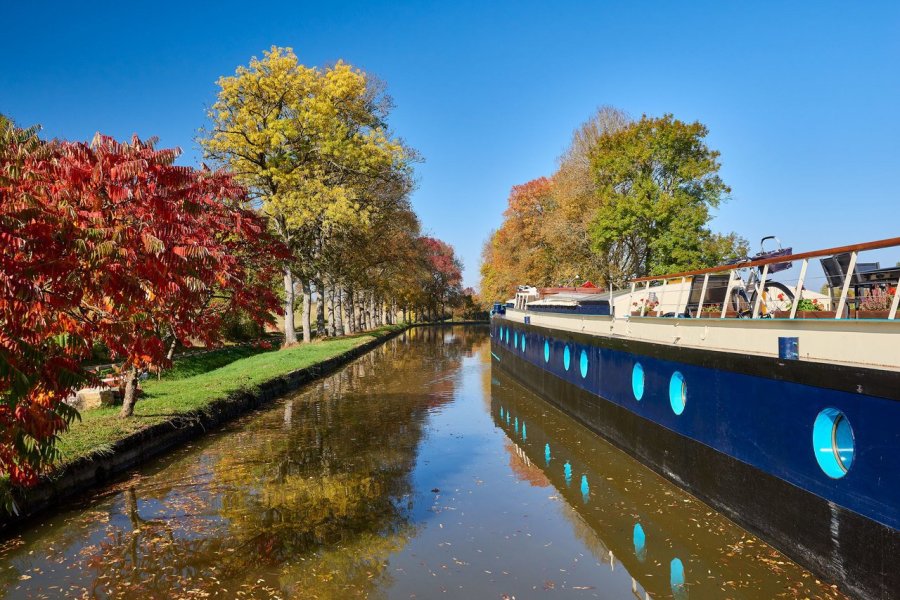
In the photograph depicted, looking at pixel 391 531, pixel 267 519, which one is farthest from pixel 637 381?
pixel 267 519

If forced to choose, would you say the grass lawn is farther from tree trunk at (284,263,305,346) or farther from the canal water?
tree trunk at (284,263,305,346)

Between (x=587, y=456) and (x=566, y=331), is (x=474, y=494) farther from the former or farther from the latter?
(x=566, y=331)

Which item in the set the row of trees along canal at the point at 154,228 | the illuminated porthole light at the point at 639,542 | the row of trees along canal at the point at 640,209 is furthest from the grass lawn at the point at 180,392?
the row of trees along canal at the point at 640,209

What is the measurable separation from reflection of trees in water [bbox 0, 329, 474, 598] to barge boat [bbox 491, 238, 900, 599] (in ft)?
13.7

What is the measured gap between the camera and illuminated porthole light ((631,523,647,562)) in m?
7.42

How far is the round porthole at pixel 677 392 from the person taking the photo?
30.9 ft

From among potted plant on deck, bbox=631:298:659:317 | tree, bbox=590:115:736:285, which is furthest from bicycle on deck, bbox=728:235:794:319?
tree, bbox=590:115:736:285

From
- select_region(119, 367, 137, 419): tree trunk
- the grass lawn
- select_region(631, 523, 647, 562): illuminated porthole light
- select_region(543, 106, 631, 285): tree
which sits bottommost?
select_region(631, 523, 647, 562): illuminated porthole light

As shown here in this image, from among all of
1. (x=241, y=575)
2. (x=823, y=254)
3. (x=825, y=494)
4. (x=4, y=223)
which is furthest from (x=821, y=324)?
(x=4, y=223)

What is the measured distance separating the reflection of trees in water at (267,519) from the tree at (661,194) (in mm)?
21317

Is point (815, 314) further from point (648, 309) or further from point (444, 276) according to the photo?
point (444, 276)

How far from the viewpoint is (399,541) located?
7.51m

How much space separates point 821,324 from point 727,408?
1982mm

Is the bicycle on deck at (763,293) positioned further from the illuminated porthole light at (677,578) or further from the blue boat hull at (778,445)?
the illuminated porthole light at (677,578)
